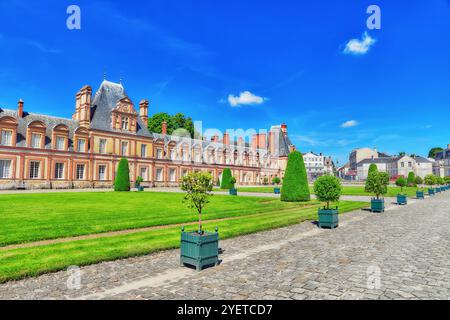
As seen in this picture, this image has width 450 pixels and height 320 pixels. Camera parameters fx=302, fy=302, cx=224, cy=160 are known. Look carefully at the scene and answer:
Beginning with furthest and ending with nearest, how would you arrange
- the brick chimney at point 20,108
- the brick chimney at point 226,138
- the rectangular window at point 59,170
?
the brick chimney at point 226,138, the rectangular window at point 59,170, the brick chimney at point 20,108

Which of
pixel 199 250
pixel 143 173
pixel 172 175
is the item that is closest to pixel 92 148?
pixel 143 173

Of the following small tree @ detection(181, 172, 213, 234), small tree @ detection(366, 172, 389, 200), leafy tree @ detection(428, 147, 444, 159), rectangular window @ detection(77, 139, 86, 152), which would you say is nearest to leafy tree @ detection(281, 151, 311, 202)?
small tree @ detection(366, 172, 389, 200)

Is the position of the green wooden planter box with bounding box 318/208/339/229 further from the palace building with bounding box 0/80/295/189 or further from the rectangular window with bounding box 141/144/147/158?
the rectangular window with bounding box 141/144/147/158

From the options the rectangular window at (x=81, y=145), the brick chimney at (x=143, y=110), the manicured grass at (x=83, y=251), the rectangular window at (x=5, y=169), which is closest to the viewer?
the manicured grass at (x=83, y=251)

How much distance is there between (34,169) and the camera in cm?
4044

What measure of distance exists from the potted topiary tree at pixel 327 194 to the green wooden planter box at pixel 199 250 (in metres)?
8.15

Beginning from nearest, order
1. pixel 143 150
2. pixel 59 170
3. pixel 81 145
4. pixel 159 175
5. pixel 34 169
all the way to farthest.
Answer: pixel 34 169
pixel 59 170
pixel 81 145
pixel 143 150
pixel 159 175

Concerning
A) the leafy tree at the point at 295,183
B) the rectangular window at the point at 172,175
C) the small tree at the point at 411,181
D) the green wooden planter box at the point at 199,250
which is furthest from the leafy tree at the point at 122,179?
the small tree at the point at 411,181

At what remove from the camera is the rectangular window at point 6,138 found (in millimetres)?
38031

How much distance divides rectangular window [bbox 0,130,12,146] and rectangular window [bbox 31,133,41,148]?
2.45 metres

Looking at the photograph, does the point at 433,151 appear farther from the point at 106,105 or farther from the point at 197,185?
the point at 197,185

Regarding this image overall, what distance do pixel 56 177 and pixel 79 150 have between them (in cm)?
503

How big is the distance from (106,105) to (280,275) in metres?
49.1

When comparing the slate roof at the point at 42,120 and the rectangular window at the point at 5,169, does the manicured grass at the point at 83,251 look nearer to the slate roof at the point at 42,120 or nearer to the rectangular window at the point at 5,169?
the rectangular window at the point at 5,169
